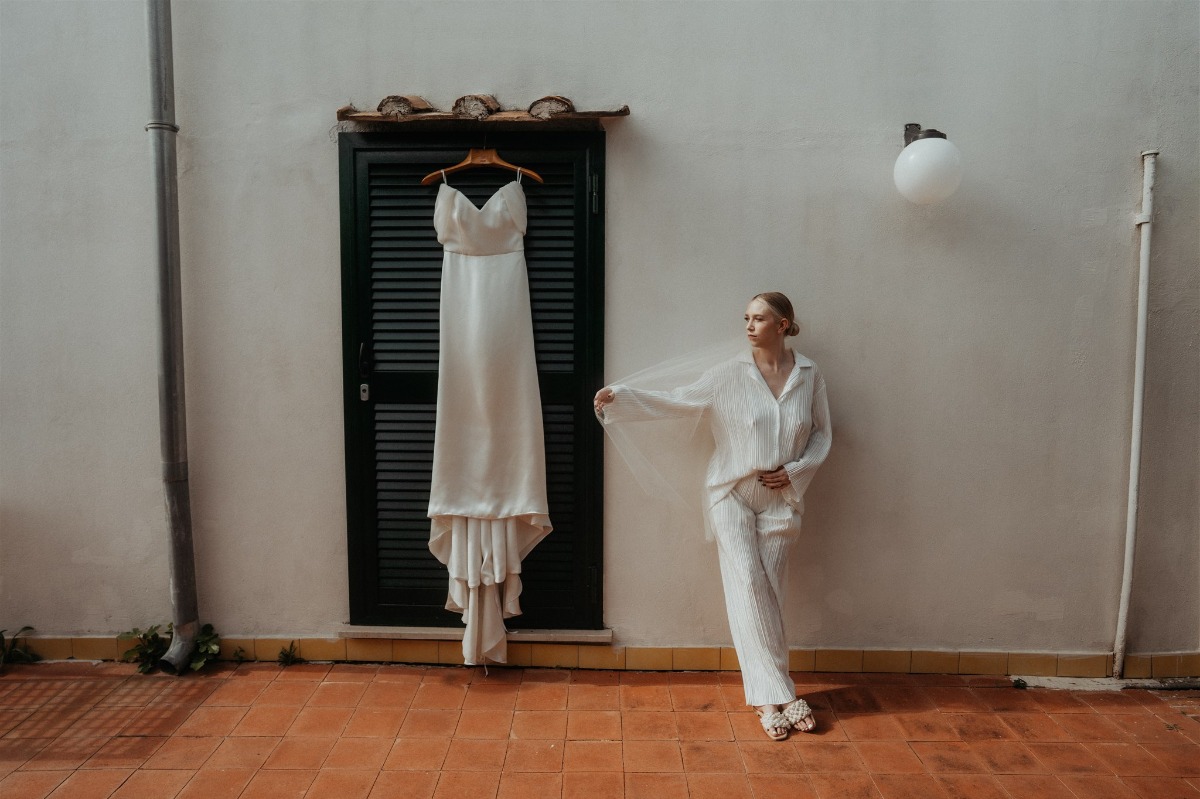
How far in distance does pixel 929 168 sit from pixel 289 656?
3.72 m

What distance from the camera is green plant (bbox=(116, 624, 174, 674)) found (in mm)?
3676

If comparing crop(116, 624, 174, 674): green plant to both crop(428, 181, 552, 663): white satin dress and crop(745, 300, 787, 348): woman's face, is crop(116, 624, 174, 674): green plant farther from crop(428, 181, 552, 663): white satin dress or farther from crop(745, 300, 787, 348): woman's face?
crop(745, 300, 787, 348): woman's face

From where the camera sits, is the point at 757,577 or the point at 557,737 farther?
the point at 757,577

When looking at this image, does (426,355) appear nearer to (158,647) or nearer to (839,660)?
(158,647)

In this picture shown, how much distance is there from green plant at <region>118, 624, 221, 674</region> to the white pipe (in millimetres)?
4347

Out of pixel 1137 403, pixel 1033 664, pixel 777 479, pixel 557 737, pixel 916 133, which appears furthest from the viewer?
pixel 1033 664

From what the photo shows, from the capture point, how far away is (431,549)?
141 inches

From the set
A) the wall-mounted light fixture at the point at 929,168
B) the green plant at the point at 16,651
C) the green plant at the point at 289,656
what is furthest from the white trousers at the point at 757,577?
the green plant at the point at 16,651

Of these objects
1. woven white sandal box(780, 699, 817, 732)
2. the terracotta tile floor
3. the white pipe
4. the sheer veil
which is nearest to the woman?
woven white sandal box(780, 699, 817, 732)

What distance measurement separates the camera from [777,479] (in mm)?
3248

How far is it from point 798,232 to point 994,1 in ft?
4.43

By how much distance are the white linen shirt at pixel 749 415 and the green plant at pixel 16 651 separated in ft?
10.1

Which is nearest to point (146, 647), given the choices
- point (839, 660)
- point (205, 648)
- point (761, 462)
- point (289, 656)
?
point (205, 648)

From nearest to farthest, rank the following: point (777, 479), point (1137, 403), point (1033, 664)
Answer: point (777, 479) → point (1137, 403) → point (1033, 664)
